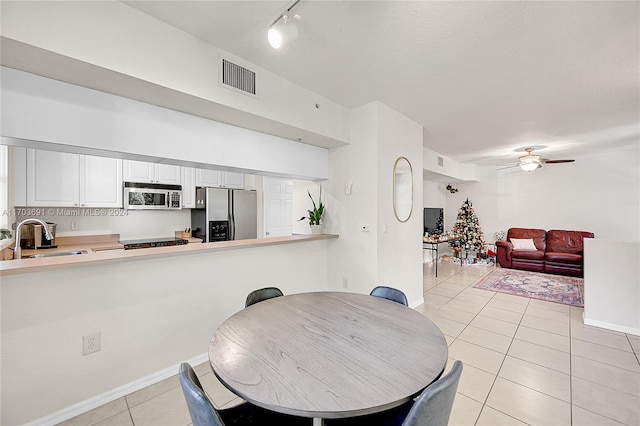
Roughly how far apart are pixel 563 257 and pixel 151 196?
763 cm

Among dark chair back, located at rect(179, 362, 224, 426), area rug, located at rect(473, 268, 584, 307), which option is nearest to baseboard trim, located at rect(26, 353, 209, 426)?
dark chair back, located at rect(179, 362, 224, 426)

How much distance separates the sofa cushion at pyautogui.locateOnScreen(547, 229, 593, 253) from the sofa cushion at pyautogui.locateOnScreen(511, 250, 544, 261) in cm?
45

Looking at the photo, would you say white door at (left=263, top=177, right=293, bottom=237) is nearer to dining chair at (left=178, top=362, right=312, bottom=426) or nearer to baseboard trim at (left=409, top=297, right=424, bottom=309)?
baseboard trim at (left=409, top=297, right=424, bottom=309)

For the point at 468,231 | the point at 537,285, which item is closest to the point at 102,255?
the point at 537,285

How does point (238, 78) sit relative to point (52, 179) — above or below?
above

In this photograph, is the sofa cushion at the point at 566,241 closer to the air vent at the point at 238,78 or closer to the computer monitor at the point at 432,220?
the computer monitor at the point at 432,220

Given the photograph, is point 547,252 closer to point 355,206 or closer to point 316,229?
point 355,206

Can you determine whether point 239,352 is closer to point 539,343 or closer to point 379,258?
point 379,258

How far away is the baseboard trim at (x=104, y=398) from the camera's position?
5.37 feet

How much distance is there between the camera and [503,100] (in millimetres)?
2959

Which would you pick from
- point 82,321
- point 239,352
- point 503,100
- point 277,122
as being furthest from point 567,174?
point 82,321

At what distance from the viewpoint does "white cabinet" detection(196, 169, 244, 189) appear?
432 cm

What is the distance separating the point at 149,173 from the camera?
388 cm

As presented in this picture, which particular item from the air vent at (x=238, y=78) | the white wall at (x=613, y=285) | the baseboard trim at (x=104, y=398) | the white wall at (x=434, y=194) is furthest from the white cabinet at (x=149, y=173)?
the white wall at (x=434, y=194)
